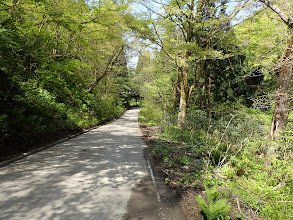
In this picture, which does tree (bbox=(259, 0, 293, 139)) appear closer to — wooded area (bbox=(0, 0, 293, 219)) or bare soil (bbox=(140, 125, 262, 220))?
wooded area (bbox=(0, 0, 293, 219))

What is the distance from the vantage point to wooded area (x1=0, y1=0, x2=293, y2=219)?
378 centimetres

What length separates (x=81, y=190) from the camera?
3.48 metres

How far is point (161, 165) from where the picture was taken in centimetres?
530

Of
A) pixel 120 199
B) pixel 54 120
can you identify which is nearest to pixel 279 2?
pixel 120 199

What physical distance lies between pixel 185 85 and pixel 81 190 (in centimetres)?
912

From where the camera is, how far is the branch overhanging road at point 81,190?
2.79 meters

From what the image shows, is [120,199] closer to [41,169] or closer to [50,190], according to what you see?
[50,190]

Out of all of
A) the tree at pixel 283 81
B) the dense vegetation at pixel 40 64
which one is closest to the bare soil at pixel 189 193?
→ the tree at pixel 283 81

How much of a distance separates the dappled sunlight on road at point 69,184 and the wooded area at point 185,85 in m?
1.17

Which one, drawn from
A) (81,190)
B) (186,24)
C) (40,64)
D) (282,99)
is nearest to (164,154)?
(81,190)

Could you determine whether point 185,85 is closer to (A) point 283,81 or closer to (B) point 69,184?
(A) point 283,81

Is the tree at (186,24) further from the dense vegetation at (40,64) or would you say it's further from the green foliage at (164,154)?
the green foliage at (164,154)

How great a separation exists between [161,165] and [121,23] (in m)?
8.95

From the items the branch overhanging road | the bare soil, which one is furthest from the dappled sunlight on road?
the bare soil
